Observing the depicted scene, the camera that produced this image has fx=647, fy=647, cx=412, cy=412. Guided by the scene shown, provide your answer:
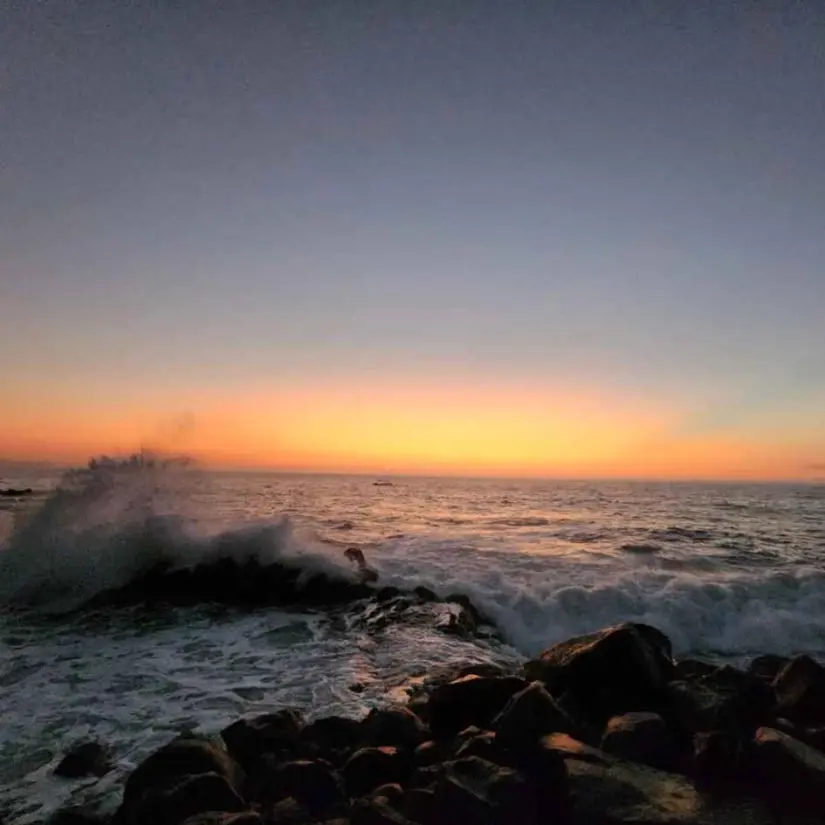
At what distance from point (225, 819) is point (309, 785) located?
0.74m

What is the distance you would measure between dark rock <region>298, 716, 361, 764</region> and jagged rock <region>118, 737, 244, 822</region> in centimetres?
72

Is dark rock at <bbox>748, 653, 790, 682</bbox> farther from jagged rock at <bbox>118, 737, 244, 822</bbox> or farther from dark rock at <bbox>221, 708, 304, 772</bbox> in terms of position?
jagged rock at <bbox>118, 737, 244, 822</bbox>

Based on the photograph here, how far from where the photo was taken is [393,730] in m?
5.87

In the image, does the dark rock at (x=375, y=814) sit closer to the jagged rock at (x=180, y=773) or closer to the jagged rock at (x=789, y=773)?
the jagged rock at (x=180, y=773)

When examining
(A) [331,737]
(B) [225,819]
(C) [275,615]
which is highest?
(B) [225,819]

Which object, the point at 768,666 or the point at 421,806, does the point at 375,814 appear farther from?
the point at 768,666

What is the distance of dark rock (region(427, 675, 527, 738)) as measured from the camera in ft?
19.9

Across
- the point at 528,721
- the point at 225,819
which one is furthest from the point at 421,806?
the point at 225,819

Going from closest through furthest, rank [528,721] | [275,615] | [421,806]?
1. [421,806]
2. [528,721]
3. [275,615]

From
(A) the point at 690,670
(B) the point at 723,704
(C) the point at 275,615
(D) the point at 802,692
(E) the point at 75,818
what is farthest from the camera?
(C) the point at 275,615

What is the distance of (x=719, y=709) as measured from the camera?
5480 millimetres

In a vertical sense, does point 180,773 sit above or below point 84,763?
above

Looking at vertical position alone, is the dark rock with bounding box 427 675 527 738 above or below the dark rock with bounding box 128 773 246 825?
above

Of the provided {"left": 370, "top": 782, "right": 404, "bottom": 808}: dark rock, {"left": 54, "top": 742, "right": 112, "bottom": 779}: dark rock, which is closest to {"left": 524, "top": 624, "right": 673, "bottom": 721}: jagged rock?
{"left": 370, "top": 782, "right": 404, "bottom": 808}: dark rock
